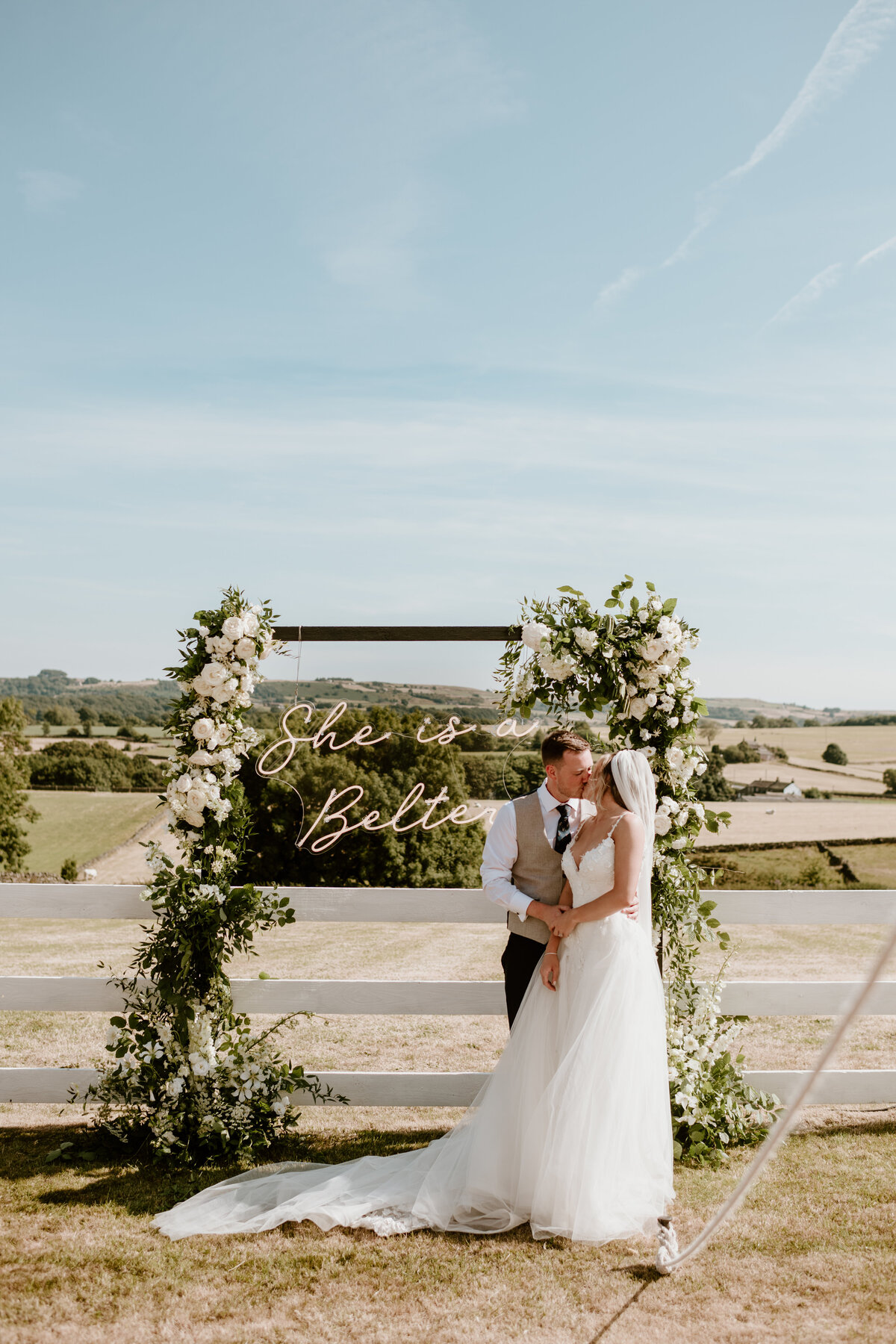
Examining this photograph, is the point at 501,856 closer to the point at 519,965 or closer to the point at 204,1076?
the point at 519,965

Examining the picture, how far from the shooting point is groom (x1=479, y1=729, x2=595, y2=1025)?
4164 millimetres

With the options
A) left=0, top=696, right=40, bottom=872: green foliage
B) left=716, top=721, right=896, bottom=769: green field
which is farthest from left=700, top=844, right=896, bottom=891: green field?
left=0, top=696, right=40, bottom=872: green foliage

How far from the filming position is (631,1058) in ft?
12.6

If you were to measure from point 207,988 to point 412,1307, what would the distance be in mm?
1947

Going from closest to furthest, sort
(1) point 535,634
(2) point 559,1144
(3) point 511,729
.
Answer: (2) point 559,1144
(1) point 535,634
(3) point 511,729

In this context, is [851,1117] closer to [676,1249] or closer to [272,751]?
[676,1249]

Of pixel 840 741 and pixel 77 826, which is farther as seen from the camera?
pixel 77 826

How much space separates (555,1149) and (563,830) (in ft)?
4.32

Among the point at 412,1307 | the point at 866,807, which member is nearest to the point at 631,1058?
the point at 412,1307

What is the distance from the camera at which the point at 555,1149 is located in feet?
12.3

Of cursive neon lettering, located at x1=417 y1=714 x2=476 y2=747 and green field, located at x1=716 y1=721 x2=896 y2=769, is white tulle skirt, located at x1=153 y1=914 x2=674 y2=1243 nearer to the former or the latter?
cursive neon lettering, located at x1=417 y1=714 x2=476 y2=747

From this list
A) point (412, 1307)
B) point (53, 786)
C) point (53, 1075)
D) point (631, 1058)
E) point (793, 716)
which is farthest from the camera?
point (53, 786)

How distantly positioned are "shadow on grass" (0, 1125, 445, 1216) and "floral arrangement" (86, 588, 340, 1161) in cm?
9

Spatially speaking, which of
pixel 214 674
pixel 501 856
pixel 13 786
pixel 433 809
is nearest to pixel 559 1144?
pixel 501 856
